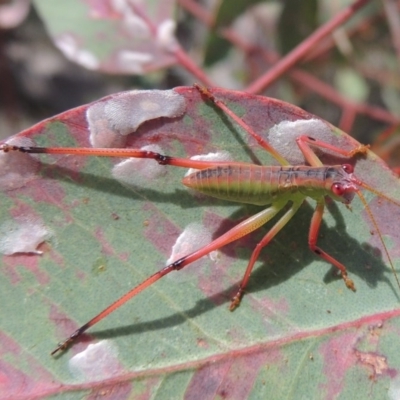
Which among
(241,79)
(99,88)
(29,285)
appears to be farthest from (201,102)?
(99,88)

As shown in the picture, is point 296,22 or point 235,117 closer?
point 235,117

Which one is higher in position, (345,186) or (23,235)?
(345,186)

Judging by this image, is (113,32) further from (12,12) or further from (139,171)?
(12,12)

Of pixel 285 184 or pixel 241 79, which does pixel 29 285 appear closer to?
pixel 285 184

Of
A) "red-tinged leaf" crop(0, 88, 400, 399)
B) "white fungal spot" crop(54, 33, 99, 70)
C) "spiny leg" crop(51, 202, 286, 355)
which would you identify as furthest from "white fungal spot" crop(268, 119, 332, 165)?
"white fungal spot" crop(54, 33, 99, 70)

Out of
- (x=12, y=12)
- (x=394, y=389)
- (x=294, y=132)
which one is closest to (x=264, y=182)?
(x=294, y=132)

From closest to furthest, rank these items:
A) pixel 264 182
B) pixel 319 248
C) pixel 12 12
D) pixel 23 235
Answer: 1. pixel 23 235
2. pixel 319 248
3. pixel 264 182
4. pixel 12 12

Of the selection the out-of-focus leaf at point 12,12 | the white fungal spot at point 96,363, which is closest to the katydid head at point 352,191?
the white fungal spot at point 96,363

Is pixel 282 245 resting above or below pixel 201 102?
below
